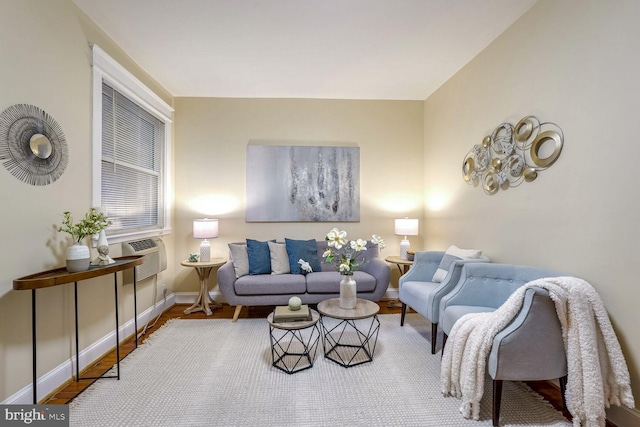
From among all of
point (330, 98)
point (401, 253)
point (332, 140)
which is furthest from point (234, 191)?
point (401, 253)

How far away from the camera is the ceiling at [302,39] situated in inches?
87.8

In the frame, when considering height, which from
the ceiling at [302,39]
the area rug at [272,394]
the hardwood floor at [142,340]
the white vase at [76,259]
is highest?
the ceiling at [302,39]

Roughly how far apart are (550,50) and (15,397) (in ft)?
14.1

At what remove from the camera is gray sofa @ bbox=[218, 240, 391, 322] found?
3150 millimetres

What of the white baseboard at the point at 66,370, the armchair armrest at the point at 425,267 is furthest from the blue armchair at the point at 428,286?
the white baseboard at the point at 66,370

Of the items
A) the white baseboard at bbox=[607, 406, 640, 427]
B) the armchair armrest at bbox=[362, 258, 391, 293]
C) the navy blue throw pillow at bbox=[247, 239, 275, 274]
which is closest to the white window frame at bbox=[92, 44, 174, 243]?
the navy blue throw pillow at bbox=[247, 239, 275, 274]

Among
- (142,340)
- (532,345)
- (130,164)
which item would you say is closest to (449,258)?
(532,345)

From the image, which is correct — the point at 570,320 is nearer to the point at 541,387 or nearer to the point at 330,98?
the point at 541,387

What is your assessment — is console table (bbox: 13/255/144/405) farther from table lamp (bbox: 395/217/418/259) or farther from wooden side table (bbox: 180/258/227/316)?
table lamp (bbox: 395/217/418/259)

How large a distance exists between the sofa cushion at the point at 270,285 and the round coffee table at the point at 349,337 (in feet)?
1.94

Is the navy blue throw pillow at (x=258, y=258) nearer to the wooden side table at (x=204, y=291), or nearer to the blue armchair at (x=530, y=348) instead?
the wooden side table at (x=204, y=291)

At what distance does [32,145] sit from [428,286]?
3.28 m

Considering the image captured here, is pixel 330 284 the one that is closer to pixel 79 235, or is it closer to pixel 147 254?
pixel 147 254

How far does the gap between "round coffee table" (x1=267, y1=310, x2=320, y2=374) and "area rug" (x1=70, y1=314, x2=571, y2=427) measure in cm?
7
